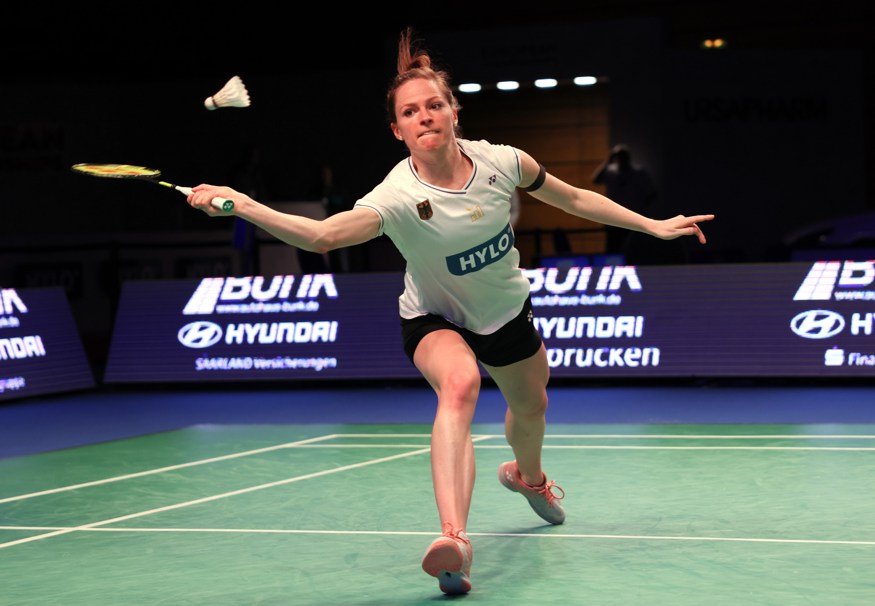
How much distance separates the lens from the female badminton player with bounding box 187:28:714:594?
522cm

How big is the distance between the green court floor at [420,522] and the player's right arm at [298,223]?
54.0 inches

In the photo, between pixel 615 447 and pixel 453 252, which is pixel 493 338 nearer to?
pixel 453 252

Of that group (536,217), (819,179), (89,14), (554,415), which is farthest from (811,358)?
(89,14)

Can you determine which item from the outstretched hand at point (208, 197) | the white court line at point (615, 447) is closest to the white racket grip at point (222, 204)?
the outstretched hand at point (208, 197)

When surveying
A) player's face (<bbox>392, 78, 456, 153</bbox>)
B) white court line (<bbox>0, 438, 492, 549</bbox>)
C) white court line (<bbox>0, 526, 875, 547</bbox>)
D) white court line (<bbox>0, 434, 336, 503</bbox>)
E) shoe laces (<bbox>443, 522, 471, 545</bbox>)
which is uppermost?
player's face (<bbox>392, 78, 456, 153</bbox>)

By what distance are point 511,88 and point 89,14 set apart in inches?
368

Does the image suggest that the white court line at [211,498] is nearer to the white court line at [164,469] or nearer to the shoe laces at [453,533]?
the white court line at [164,469]

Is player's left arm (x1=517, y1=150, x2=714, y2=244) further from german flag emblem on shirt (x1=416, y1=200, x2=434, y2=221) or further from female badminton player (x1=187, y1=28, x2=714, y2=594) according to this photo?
german flag emblem on shirt (x1=416, y1=200, x2=434, y2=221)

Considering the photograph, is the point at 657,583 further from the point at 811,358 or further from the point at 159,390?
the point at 159,390

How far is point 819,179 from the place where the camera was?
23750 millimetres

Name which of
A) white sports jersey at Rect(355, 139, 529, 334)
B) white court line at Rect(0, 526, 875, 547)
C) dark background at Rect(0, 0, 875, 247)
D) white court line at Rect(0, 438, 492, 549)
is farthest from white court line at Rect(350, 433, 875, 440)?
dark background at Rect(0, 0, 875, 247)

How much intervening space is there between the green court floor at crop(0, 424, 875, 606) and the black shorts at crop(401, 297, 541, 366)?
0.87m

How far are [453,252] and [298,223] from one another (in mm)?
823

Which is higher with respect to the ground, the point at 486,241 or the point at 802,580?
the point at 486,241
